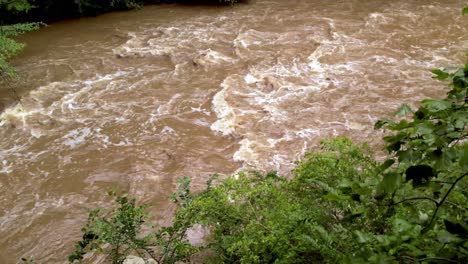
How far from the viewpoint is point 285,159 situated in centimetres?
624

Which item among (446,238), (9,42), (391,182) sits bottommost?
(9,42)

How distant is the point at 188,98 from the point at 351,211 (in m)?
6.17

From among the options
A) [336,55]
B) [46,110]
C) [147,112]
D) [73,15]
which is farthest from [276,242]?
[73,15]

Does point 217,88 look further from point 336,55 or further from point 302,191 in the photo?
point 302,191

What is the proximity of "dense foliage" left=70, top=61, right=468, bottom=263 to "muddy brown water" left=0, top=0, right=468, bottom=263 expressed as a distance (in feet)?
6.50

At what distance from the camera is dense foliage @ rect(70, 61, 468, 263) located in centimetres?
120

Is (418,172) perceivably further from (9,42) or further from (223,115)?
(9,42)

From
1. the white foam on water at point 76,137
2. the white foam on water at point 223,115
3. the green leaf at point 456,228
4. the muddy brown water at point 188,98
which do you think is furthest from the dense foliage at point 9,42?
the green leaf at point 456,228

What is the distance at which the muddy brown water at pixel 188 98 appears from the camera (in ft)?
19.7

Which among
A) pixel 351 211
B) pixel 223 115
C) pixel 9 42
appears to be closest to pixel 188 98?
pixel 223 115

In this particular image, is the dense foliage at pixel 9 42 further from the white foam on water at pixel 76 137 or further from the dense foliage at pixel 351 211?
the dense foliage at pixel 351 211

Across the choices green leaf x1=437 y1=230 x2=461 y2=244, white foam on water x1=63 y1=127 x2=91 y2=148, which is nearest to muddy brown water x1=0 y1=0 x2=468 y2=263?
white foam on water x1=63 y1=127 x2=91 y2=148

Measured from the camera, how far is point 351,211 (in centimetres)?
243

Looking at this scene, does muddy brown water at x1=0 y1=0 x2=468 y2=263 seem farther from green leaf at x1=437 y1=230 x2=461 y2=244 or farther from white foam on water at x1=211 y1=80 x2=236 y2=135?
green leaf at x1=437 y1=230 x2=461 y2=244
